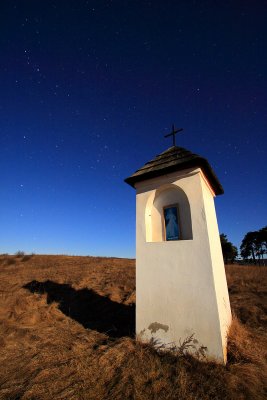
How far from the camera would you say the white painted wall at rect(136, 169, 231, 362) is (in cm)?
415

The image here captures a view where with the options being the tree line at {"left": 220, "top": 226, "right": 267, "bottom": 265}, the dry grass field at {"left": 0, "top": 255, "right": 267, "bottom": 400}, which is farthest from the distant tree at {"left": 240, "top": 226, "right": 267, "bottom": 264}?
the dry grass field at {"left": 0, "top": 255, "right": 267, "bottom": 400}

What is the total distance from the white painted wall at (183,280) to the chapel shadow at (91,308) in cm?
111

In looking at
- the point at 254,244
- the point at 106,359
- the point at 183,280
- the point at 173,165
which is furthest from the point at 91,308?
the point at 254,244

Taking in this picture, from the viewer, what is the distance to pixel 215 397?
293cm

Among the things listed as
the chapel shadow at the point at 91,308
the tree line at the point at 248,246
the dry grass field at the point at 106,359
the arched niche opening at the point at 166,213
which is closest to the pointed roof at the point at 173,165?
the arched niche opening at the point at 166,213

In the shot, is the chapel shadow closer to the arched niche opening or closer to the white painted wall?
the white painted wall

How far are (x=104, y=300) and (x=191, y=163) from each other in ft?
22.1

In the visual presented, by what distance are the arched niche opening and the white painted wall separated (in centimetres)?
3

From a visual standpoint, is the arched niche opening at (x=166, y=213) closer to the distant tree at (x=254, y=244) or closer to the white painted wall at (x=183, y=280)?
the white painted wall at (x=183, y=280)

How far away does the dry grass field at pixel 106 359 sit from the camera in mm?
3156

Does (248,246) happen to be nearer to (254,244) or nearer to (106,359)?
(254,244)

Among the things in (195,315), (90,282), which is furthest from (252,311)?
(90,282)

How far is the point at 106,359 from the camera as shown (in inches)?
159

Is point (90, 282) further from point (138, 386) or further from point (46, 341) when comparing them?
point (138, 386)
